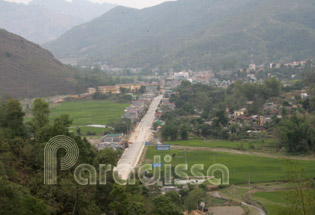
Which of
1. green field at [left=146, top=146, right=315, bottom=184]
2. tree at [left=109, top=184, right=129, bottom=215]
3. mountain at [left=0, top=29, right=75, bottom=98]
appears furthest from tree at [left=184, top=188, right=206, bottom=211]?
mountain at [left=0, top=29, right=75, bottom=98]

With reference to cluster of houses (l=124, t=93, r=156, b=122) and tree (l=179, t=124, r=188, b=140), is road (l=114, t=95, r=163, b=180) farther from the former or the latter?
tree (l=179, t=124, r=188, b=140)

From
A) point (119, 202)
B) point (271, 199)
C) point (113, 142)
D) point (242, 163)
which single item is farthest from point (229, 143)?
point (119, 202)

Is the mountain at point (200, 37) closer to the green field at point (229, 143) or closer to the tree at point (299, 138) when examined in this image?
the green field at point (229, 143)

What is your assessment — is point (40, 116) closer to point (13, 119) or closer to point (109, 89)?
point (13, 119)

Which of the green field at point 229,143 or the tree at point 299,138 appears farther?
the green field at point 229,143

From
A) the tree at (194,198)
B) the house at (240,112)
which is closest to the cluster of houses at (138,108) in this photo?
the house at (240,112)

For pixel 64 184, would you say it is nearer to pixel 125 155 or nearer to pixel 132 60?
pixel 125 155
